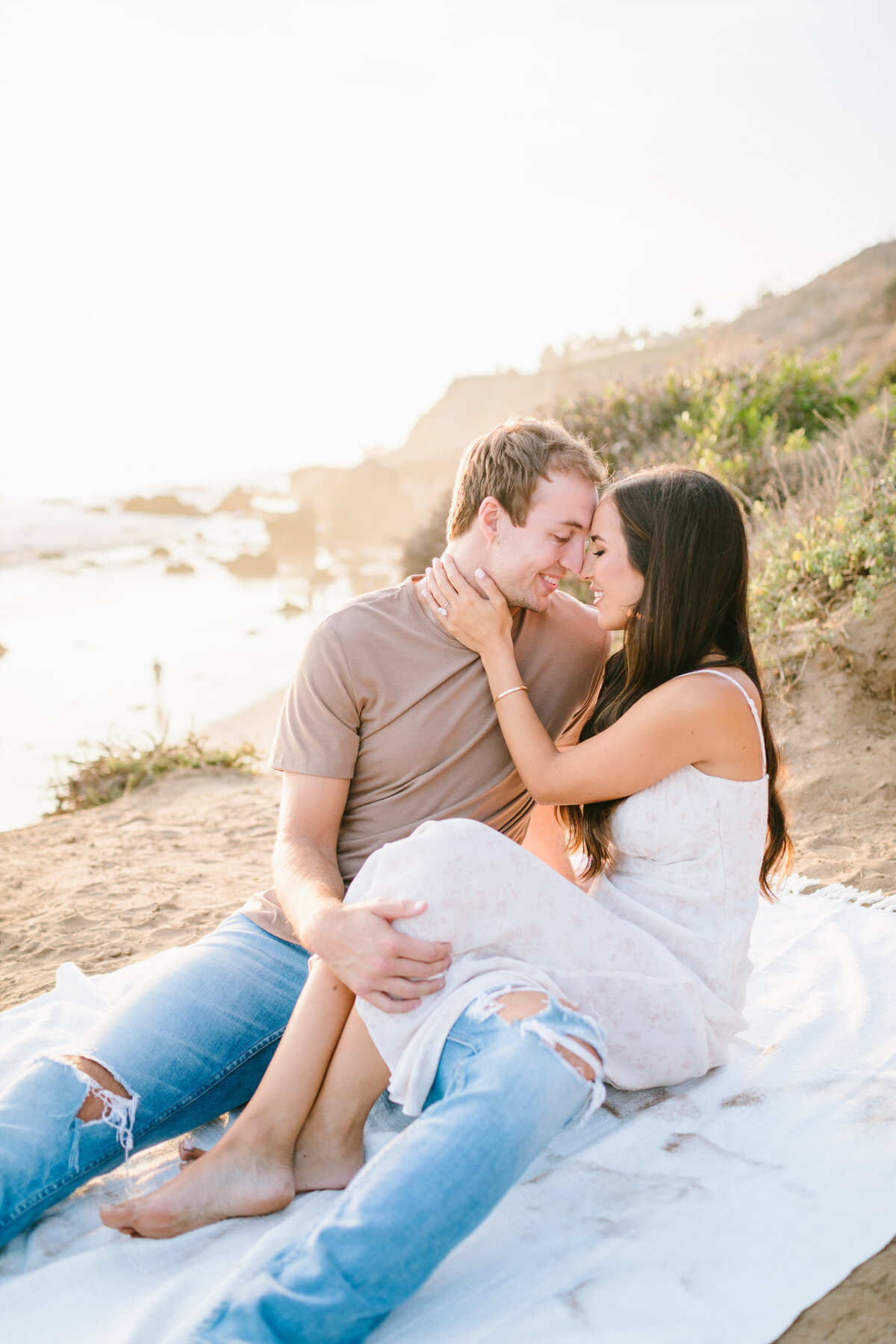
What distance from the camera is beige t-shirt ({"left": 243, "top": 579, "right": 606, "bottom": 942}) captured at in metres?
2.69

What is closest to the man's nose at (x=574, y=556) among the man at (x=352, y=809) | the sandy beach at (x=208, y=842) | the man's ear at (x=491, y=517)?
the man at (x=352, y=809)

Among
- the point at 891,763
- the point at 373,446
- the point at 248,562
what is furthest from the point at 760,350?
the point at 373,446

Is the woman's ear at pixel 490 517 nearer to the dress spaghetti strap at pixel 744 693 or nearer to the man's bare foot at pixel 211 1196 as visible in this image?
the dress spaghetti strap at pixel 744 693

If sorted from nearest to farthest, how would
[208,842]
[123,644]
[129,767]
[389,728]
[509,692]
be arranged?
[509,692]
[389,728]
[208,842]
[129,767]
[123,644]

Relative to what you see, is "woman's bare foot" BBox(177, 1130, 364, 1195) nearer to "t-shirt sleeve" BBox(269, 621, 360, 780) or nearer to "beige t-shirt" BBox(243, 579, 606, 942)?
"beige t-shirt" BBox(243, 579, 606, 942)

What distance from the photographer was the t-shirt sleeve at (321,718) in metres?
2.65

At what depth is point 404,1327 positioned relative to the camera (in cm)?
170

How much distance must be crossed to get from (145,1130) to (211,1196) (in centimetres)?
31

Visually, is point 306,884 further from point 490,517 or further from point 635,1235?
point 490,517

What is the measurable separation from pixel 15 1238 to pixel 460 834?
1.36 metres

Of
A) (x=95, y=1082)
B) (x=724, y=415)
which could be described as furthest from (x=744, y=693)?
(x=724, y=415)

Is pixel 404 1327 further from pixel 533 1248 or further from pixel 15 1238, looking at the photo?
pixel 15 1238

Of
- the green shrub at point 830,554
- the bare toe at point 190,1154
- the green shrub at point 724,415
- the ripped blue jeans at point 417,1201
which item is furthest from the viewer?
the green shrub at point 724,415

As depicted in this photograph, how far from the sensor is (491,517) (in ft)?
9.52
